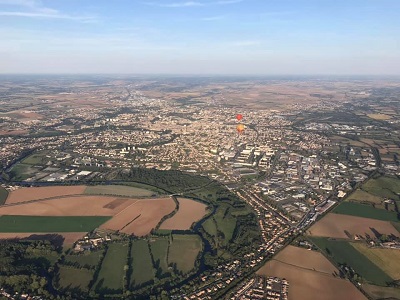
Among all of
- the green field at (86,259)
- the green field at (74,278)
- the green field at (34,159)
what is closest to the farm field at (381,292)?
the green field at (74,278)

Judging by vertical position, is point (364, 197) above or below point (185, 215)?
below

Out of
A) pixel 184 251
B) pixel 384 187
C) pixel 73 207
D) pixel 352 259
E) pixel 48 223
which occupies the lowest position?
pixel 384 187

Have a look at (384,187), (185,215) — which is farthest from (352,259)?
(384,187)

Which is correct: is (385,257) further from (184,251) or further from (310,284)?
(184,251)

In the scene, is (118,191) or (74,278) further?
(118,191)

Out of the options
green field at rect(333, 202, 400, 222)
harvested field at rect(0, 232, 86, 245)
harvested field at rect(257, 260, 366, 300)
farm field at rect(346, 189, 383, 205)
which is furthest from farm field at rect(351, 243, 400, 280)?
harvested field at rect(0, 232, 86, 245)

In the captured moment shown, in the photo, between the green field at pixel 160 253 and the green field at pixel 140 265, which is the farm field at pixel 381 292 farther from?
the green field at pixel 140 265
